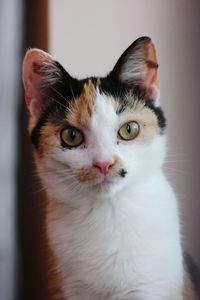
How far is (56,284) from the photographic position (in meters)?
1.11

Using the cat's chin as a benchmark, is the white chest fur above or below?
below

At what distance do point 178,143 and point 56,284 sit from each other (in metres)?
0.54

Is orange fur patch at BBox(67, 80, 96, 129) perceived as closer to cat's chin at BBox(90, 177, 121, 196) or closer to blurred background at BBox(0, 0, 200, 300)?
cat's chin at BBox(90, 177, 121, 196)

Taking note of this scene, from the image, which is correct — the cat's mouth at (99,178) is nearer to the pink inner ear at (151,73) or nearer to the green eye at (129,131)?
the green eye at (129,131)

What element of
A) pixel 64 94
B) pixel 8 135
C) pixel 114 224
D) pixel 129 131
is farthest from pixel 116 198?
pixel 8 135

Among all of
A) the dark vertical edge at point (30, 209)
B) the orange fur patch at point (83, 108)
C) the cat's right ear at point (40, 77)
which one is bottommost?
the dark vertical edge at point (30, 209)

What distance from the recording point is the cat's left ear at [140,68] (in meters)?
0.96

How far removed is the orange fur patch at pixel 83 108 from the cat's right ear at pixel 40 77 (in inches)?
2.2

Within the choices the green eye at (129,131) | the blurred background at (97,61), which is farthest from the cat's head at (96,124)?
the blurred background at (97,61)

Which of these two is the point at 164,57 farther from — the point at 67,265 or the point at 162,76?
the point at 67,265

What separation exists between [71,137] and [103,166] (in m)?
0.12

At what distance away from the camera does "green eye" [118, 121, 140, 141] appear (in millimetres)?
949

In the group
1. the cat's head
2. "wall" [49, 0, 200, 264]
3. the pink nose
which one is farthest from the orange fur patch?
"wall" [49, 0, 200, 264]

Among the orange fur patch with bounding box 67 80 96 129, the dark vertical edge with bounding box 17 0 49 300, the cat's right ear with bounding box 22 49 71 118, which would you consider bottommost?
the dark vertical edge with bounding box 17 0 49 300
